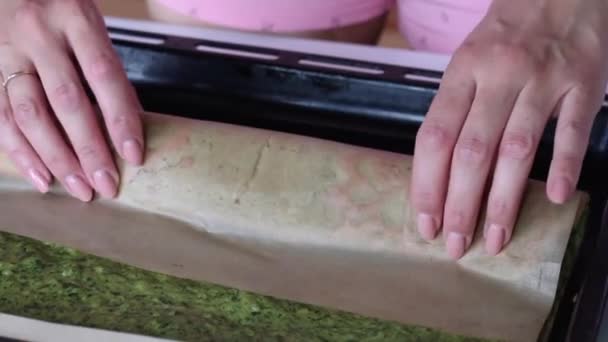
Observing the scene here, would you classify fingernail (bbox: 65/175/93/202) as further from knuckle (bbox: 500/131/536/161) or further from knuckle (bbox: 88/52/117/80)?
knuckle (bbox: 500/131/536/161)

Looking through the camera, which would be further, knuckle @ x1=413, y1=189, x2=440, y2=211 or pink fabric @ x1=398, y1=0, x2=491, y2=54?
pink fabric @ x1=398, y1=0, x2=491, y2=54

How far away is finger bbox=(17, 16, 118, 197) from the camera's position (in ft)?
1.81

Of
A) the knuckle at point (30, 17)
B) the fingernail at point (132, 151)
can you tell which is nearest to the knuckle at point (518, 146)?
the fingernail at point (132, 151)

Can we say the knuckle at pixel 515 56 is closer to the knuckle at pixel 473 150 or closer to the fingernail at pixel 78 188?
the knuckle at pixel 473 150

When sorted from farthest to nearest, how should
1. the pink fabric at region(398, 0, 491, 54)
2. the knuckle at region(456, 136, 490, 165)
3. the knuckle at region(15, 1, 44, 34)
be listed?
1. the pink fabric at region(398, 0, 491, 54)
2. the knuckle at region(15, 1, 44, 34)
3. the knuckle at region(456, 136, 490, 165)

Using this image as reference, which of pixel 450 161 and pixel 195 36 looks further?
pixel 195 36

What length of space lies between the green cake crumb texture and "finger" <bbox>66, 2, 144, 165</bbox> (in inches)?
4.2

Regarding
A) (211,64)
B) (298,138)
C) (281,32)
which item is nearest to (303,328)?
(298,138)

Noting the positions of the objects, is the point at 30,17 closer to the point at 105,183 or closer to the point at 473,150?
the point at 105,183

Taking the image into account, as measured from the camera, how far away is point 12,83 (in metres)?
0.58

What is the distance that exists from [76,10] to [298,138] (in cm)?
21

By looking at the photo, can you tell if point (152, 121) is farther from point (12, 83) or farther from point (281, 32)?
point (281, 32)

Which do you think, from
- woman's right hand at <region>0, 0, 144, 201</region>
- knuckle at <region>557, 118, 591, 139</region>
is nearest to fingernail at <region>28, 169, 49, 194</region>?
woman's right hand at <region>0, 0, 144, 201</region>

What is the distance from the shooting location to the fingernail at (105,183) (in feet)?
1.82
